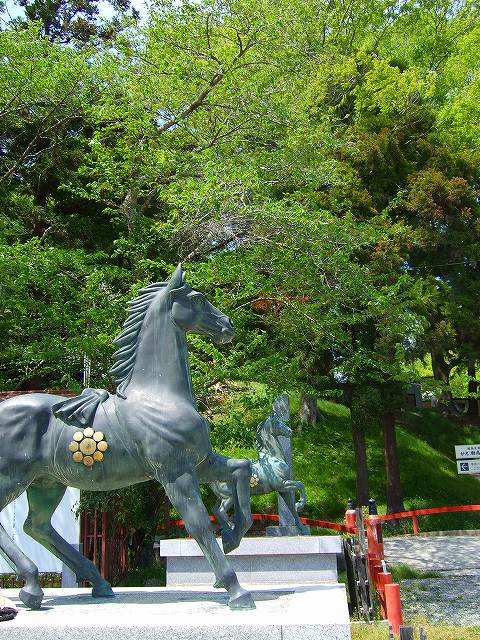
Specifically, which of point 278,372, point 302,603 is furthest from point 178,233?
point 302,603

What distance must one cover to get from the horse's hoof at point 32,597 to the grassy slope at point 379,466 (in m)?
13.2

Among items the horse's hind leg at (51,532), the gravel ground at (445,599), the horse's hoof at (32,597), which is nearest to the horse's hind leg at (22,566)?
the horse's hoof at (32,597)

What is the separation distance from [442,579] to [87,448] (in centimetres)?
941

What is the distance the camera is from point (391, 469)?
19641 mm

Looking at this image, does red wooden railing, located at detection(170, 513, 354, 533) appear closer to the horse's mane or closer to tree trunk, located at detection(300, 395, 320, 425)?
tree trunk, located at detection(300, 395, 320, 425)

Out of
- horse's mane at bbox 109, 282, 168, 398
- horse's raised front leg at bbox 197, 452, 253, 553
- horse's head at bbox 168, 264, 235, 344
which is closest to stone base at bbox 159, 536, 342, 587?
horse's raised front leg at bbox 197, 452, 253, 553

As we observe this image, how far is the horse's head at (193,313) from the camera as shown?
17.4 ft

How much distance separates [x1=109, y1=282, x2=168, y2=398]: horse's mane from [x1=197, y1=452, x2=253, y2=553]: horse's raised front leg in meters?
0.89

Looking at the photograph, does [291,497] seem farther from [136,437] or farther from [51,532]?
A: [136,437]

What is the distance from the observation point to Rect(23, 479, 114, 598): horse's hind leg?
5473mm

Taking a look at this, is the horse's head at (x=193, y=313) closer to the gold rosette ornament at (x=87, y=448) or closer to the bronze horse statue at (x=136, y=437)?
the bronze horse statue at (x=136, y=437)

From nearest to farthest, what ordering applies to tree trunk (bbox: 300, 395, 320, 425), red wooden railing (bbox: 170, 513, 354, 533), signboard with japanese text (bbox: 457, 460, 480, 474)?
red wooden railing (bbox: 170, 513, 354, 533)
signboard with japanese text (bbox: 457, 460, 480, 474)
tree trunk (bbox: 300, 395, 320, 425)

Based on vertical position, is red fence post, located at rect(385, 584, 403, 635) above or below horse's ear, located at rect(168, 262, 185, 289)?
below

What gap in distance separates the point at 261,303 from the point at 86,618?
11495 mm
